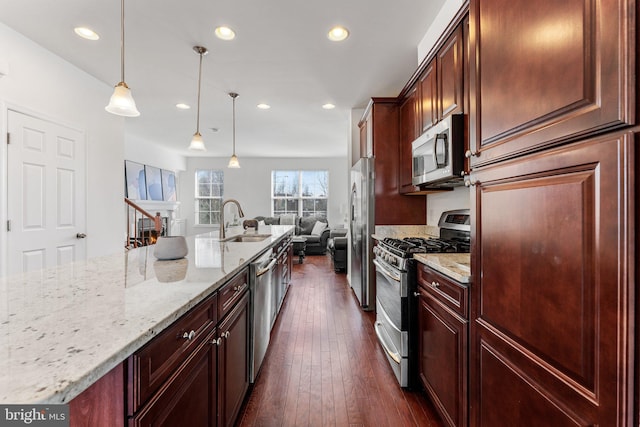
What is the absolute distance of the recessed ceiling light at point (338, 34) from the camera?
2.45m

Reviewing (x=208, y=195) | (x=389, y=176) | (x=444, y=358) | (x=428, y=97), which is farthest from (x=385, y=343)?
(x=208, y=195)

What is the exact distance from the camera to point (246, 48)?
274cm

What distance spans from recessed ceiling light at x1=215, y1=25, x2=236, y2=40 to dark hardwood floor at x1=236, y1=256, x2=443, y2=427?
9.06 feet

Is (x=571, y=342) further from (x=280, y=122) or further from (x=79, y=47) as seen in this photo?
(x=280, y=122)

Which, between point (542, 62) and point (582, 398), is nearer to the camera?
point (582, 398)

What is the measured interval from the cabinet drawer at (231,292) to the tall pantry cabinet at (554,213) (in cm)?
109

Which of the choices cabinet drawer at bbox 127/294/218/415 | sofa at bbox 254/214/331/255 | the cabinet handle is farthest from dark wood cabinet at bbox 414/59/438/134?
sofa at bbox 254/214/331/255

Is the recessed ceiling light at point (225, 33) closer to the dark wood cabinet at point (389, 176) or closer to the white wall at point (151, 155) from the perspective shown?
the dark wood cabinet at point (389, 176)

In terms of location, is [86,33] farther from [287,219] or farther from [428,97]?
[287,219]

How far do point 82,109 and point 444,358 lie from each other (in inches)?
168

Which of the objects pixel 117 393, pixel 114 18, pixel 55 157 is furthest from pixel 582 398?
pixel 55 157

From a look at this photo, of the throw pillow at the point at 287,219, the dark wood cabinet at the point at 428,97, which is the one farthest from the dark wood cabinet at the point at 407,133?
the throw pillow at the point at 287,219

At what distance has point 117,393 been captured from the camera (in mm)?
647

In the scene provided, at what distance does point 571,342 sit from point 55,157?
411 cm
